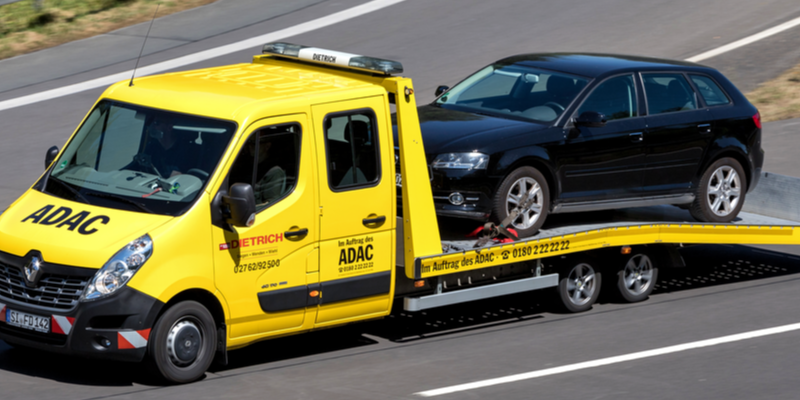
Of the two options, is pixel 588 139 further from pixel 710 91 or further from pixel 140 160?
pixel 140 160

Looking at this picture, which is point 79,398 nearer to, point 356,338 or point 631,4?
point 356,338

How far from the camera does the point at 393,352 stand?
8.34 meters

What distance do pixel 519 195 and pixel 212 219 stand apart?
9.87 ft

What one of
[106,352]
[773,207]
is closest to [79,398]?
[106,352]

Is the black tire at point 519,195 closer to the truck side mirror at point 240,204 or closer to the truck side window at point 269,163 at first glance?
the truck side window at point 269,163

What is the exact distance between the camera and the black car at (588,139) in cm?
892

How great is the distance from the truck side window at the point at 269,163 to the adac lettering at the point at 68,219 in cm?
95

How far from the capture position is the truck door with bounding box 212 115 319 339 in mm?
7309

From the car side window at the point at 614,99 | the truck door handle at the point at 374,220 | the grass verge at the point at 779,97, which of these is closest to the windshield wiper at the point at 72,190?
the truck door handle at the point at 374,220

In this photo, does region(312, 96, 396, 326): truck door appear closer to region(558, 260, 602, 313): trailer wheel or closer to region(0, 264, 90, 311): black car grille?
region(0, 264, 90, 311): black car grille

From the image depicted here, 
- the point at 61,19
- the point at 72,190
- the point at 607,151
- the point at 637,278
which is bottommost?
the point at 637,278

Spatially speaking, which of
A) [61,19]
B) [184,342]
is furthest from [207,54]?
[184,342]

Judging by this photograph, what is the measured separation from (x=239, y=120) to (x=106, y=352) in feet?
5.90

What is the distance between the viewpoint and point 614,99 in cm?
984
